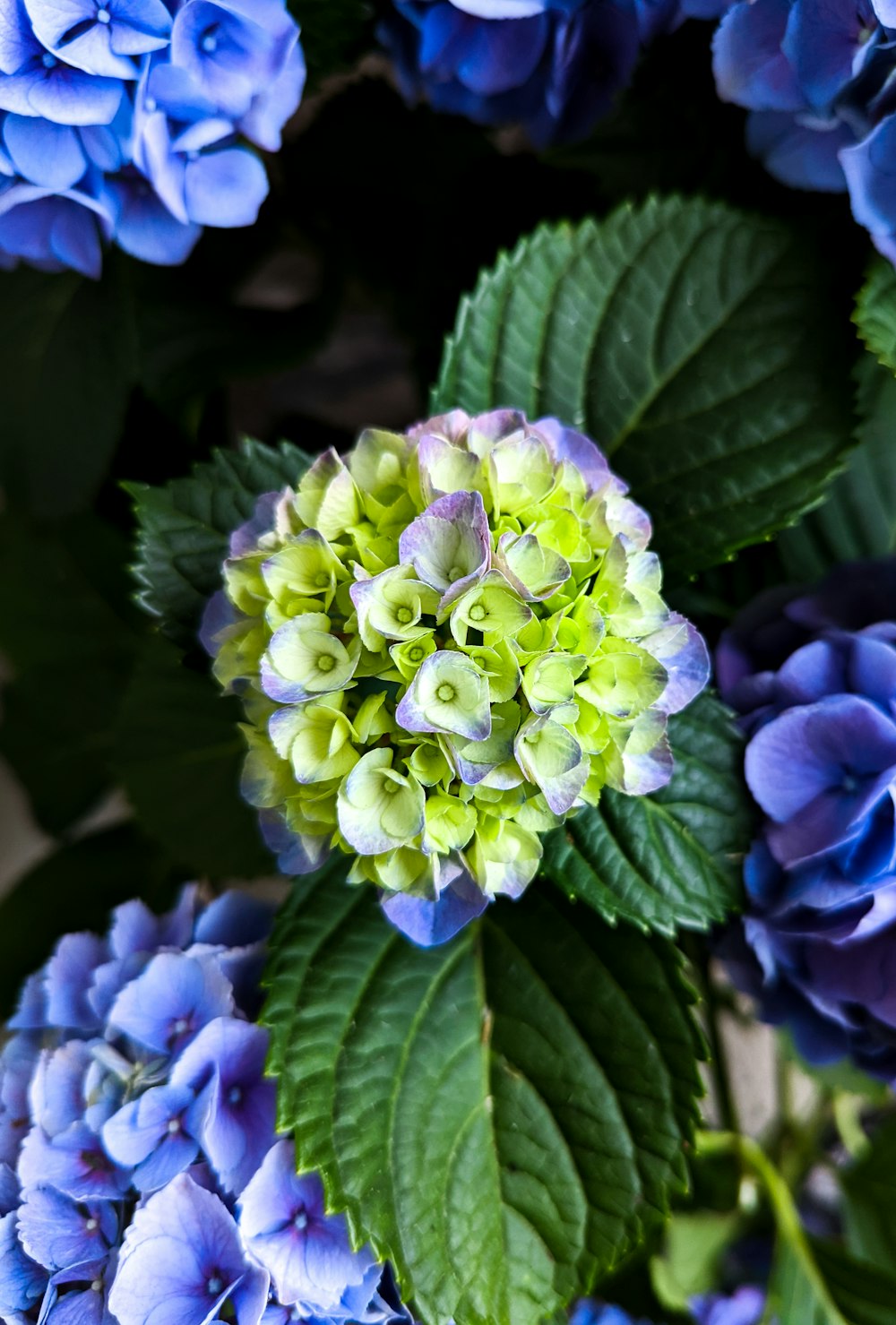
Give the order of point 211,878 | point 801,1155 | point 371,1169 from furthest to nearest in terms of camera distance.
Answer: point 801,1155 < point 211,878 < point 371,1169

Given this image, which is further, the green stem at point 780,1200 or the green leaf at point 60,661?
the green leaf at point 60,661

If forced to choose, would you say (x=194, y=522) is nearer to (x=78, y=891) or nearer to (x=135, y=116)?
(x=135, y=116)

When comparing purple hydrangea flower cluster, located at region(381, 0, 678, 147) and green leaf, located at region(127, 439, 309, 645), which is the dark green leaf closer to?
green leaf, located at region(127, 439, 309, 645)

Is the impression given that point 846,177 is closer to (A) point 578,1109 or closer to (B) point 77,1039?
(A) point 578,1109

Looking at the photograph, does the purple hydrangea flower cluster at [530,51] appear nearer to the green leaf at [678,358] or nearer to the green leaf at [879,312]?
the green leaf at [678,358]

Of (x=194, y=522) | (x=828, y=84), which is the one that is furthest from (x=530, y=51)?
(x=194, y=522)

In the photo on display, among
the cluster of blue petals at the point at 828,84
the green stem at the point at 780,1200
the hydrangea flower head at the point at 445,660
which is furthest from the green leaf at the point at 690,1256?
the cluster of blue petals at the point at 828,84

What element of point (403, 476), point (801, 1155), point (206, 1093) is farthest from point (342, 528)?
point (801, 1155)
